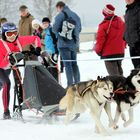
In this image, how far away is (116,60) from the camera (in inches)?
302

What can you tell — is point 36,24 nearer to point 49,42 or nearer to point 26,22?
point 49,42

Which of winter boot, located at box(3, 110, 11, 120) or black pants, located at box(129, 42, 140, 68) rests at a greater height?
black pants, located at box(129, 42, 140, 68)

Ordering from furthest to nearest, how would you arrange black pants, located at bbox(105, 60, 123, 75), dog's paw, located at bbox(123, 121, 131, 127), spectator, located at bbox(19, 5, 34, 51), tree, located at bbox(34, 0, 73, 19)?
tree, located at bbox(34, 0, 73, 19)
spectator, located at bbox(19, 5, 34, 51)
black pants, located at bbox(105, 60, 123, 75)
dog's paw, located at bbox(123, 121, 131, 127)

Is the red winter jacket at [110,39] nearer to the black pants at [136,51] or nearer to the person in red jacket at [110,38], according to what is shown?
the person in red jacket at [110,38]

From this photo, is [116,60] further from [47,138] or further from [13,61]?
[47,138]

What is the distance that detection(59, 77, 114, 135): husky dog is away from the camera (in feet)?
17.2

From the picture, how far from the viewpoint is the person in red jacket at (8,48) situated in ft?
22.1

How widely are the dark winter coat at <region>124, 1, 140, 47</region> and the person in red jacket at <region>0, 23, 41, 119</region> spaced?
1372mm

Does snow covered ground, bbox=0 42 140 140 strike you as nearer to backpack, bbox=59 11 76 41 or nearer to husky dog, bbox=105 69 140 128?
husky dog, bbox=105 69 140 128

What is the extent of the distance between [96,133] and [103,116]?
1.06 meters

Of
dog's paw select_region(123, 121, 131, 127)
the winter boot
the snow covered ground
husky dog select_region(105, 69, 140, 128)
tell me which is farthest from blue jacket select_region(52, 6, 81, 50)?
dog's paw select_region(123, 121, 131, 127)

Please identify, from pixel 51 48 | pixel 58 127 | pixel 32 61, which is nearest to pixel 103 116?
pixel 58 127

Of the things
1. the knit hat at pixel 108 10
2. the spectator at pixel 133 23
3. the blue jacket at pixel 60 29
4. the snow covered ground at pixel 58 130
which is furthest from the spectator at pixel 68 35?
the spectator at pixel 133 23

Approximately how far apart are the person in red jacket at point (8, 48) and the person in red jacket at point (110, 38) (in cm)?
119
